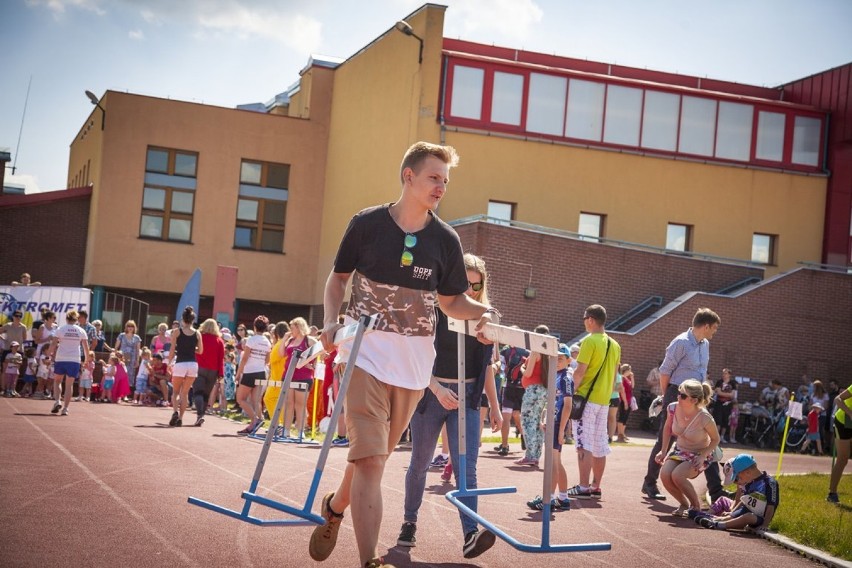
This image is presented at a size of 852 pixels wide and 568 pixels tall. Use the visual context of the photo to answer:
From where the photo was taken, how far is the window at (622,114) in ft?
105

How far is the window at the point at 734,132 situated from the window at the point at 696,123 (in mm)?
397

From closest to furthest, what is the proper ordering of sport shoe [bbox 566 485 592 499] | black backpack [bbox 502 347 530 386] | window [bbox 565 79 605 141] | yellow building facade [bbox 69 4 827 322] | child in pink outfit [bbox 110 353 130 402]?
1. sport shoe [bbox 566 485 592 499]
2. black backpack [bbox 502 347 530 386]
3. child in pink outfit [bbox 110 353 130 402]
4. yellow building facade [bbox 69 4 827 322]
5. window [bbox 565 79 605 141]

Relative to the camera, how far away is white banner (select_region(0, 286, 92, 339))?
1000 inches

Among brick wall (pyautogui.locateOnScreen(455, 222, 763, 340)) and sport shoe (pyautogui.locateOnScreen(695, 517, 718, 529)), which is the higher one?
brick wall (pyautogui.locateOnScreen(455, 222, 763, 340))

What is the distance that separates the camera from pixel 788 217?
33844 mm

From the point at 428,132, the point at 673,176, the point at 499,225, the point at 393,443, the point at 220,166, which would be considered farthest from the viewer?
the point at 220,166

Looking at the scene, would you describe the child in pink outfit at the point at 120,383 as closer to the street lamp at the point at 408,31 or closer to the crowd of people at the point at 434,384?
the crowd of people at the point at 434,384

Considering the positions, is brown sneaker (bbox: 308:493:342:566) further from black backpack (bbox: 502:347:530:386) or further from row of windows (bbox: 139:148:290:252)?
row of windows (bbox: 139:148:290:252)

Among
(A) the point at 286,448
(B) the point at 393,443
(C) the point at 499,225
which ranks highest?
(C) the point at 499,225

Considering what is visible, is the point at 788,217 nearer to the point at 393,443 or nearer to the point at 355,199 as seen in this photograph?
the point at 355,199

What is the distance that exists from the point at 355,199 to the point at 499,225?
9.82 metres

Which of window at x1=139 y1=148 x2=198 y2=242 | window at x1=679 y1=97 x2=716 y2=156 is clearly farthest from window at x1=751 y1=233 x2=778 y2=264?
window at x1=139 y1=148 x2=198 y2=242

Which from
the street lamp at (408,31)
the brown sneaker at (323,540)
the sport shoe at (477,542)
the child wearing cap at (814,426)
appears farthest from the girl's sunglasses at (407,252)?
the street lamp at (408,31)

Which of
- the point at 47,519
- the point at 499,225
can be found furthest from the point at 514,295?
the point at 47,519
